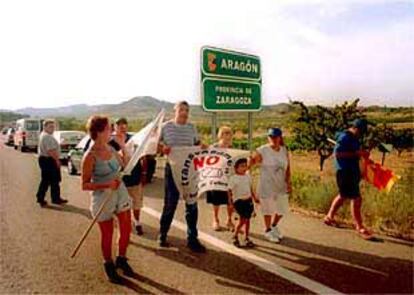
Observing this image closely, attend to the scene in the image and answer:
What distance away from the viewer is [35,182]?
15336 mm

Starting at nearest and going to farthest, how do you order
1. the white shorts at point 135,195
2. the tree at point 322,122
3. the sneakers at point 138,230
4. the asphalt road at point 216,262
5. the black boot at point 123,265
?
the asphalt road at point 216,262 → the black boot at point 123,265 → the sneakers at point 138,230 → the white shorts at point 135,195 → the tree at point 322,122

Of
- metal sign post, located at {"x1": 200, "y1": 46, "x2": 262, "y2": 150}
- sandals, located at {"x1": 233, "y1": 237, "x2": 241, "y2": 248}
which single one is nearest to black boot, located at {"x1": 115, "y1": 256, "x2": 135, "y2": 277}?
sandals, located at {"x1": 233, "y1": 237, "x2": 241, "y2": 248}

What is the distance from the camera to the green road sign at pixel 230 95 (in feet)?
33.2

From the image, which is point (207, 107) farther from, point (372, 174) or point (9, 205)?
point (9, 205)

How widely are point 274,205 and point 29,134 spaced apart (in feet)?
89.3

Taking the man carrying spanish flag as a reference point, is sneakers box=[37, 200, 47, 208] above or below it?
below

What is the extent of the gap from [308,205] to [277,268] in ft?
12.4

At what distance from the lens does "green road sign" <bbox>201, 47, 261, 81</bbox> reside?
9.99 meters

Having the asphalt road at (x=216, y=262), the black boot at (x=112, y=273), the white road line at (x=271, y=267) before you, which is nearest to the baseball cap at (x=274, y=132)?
the asphalt road at (x=216, y=262)

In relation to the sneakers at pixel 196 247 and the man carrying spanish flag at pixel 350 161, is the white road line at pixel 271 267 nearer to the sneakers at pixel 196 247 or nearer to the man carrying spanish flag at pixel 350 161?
the sneakers at pixel 196 247

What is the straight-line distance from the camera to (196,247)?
6.60 metres

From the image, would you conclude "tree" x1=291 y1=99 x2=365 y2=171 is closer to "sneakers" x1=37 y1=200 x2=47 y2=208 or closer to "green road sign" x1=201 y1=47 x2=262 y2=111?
"green road sign" x1=201 y1=47 x2=262 y2=111

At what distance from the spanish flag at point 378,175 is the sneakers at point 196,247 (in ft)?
9.14

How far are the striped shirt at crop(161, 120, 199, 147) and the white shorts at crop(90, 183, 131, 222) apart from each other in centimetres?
117
